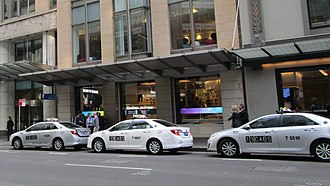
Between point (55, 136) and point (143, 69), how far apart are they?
19.2 ft

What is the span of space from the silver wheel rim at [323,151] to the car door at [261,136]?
121cm

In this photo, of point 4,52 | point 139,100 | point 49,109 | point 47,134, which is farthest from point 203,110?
point 4,52

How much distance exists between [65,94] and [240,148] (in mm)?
14606

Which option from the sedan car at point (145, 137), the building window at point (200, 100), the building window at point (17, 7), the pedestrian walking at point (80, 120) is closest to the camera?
the sedan car at point (145, 137)

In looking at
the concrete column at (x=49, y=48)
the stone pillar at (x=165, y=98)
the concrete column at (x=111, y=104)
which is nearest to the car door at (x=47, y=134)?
the concrete column at (x=111, y=104)

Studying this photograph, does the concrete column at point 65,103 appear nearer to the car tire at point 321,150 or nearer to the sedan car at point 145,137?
the sedan car at point 145,137

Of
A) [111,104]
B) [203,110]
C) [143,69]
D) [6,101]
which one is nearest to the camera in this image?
[143,69]

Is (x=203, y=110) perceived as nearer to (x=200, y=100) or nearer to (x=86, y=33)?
(x=200, y=100)

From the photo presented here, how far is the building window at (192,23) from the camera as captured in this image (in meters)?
17.4

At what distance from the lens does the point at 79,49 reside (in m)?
21.5

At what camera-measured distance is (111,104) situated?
19.6 metres

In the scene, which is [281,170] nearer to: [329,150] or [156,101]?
[329,150]

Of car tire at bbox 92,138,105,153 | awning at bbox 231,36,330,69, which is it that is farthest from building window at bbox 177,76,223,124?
car tire at bbox 92,138,105,153

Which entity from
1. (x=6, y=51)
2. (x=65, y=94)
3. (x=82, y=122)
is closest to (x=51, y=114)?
(x=65, y=94)
